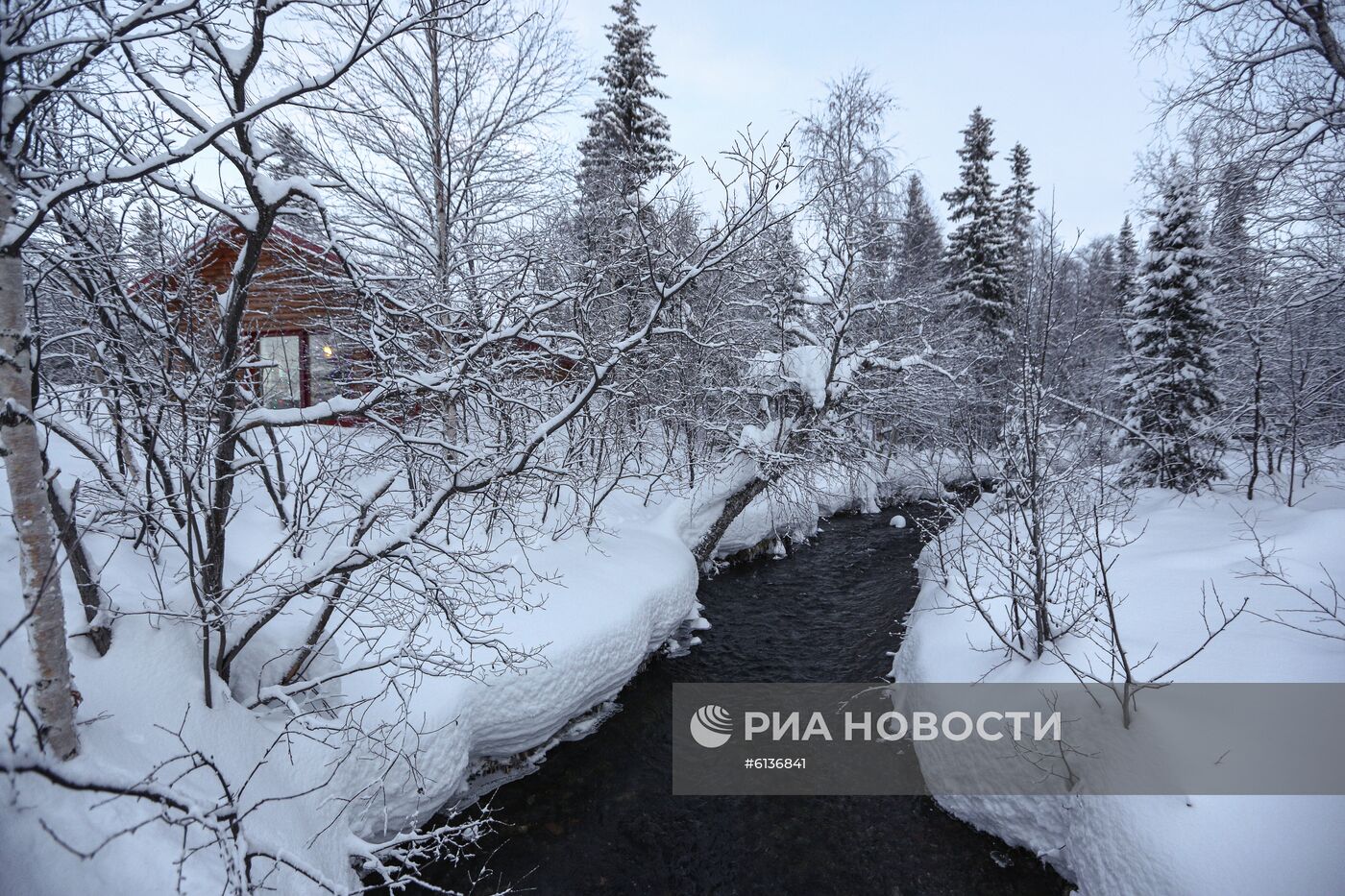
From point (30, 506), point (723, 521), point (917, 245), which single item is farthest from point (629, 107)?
point (30, 506)

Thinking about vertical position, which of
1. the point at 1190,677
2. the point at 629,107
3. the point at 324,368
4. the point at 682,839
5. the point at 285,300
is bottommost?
the point at 682,839

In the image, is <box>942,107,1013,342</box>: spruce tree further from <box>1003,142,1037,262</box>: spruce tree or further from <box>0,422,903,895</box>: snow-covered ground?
<box>0,422,903,895</box>: snow-covered ground

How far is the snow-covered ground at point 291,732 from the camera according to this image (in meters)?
2.56

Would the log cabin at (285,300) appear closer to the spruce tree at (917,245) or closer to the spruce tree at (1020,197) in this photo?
the spruce tree at (917,245)

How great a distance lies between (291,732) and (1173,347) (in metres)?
17.9

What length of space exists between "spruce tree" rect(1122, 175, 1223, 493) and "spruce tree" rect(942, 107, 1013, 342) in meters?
8.23

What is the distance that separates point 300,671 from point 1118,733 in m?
6.89

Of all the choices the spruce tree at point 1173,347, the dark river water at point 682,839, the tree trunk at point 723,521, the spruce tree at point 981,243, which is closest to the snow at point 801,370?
the tree trunk at point 723,521

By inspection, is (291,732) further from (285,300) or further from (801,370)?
(801,370)

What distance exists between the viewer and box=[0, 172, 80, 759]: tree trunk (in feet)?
8.16

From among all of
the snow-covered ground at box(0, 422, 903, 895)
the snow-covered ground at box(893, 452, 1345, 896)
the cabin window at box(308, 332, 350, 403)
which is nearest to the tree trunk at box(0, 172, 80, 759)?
the snow-covered ground at box(0, 422, 903, 895)

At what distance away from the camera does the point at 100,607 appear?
3473mm

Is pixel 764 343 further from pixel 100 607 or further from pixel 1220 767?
pixel 100 607

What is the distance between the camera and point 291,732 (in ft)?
13.6
